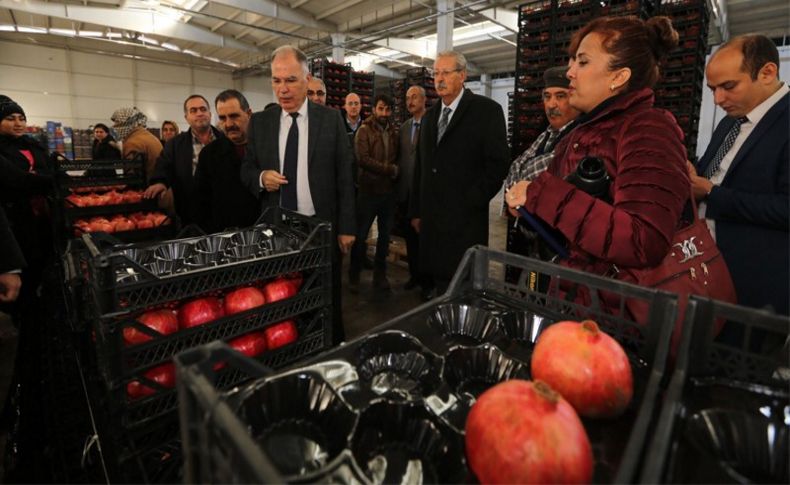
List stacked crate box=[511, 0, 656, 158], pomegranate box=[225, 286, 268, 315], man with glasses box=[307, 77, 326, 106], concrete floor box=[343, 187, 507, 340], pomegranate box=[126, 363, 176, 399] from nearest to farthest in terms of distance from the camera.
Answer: pomegranate box=[126, 363, 176, 399], pomegranate box=[225, 286, 268, 315], concrete floor box=[343, 187, 507, 340], man with glasses box=[307, 77, 326, 106], stacked crate box=[511, 0, 656, 158]

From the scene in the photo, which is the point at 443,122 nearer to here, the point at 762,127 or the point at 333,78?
the point at 762,127

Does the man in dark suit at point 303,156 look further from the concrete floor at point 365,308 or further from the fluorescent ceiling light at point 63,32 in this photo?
the fluorescent ceiling light at point 63,32

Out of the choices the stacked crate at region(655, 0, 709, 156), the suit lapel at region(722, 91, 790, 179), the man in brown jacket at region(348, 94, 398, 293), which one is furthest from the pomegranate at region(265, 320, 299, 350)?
the stacked crate at region(655, 0, 709, 156)

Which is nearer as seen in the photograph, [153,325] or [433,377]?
[433,377]

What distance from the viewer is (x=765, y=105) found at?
153 cm

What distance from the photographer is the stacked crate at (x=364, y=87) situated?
8.89 meters

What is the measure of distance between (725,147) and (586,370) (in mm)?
1553

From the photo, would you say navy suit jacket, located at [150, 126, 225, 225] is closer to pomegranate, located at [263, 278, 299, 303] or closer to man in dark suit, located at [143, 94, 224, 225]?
man in dark suit, located at [143, 94, 224, 225]

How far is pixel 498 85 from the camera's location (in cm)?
1625

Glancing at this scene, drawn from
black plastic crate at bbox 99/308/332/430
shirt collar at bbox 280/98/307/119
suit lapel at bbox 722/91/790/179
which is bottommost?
black plastic crate at bbox 99/308/332/430

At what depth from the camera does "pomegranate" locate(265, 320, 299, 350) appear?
3.99 feet


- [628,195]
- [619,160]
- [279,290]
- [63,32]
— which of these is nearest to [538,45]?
[619,160]

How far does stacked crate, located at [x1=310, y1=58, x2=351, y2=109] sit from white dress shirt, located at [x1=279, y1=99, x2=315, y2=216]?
6.48 metres

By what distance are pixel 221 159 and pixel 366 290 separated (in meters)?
1.94
